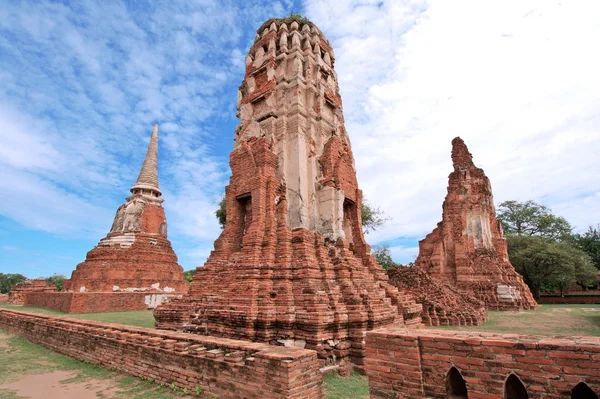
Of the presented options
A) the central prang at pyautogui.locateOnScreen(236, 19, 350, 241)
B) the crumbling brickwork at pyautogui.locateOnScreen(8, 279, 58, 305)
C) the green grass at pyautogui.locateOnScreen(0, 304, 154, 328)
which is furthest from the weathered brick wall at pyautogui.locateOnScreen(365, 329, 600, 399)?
the crumbling brickwork at pyautogui.locateOnScreen(8, 279, 58, 305)

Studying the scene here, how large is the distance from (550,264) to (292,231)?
996 inches

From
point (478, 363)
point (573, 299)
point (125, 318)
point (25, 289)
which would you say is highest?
point (25, 289)

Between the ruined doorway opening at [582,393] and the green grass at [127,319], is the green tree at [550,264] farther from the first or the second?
the ruined doorway opening at [582,393]

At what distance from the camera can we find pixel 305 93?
9273mm

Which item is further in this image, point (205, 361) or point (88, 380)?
point (88, 380)

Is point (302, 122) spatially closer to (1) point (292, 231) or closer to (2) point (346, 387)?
(1) point (292, 231)

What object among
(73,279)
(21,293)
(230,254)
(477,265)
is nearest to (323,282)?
(230,254)

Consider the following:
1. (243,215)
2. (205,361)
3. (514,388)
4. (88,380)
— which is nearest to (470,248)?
(243,215)

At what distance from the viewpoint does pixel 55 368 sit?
22.0 ft

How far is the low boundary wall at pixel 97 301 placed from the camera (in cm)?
1612

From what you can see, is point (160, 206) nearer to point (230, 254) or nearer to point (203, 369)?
point (230, 254)

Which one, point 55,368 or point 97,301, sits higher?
point 97,301

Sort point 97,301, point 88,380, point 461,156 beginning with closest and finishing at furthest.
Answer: point 88,380
point 97,301
point 461,156

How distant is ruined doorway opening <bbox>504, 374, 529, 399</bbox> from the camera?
295 centimetres
